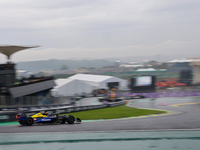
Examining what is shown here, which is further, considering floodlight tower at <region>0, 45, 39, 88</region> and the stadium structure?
floodlight tower at <region>0, 45, 39, 88</region>

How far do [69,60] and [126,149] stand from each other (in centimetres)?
11447

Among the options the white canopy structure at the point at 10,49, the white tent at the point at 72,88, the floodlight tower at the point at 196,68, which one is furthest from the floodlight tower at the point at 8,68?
the floodlight tower at the point at 196,68

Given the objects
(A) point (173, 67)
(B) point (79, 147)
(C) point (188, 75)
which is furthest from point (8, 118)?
(A) point (173, 67)

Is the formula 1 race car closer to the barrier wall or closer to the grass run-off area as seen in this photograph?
the barrier wall

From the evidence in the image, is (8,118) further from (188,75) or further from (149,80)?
(188,75)

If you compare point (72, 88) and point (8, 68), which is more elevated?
point (8, 68)

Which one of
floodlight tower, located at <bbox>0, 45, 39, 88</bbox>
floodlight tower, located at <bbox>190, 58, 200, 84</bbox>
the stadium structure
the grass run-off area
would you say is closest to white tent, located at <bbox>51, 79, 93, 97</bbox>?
the stadium structure

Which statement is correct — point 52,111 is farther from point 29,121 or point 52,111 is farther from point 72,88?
point 72,88

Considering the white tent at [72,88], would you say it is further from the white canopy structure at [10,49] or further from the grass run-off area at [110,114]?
the grass run-off area at [110,114]

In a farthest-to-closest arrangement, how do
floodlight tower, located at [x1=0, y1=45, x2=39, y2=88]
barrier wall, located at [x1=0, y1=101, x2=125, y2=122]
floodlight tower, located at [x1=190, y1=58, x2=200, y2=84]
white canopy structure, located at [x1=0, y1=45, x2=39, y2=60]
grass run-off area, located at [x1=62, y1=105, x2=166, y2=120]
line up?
floodlight tower, located at [x1=190, y1=58, x2=200, y2=84] < white canopy structure, located at [x1=0, y1=45, x2=39, y2=60] < floodlight tower, located at [x1=0, y1=45, x2=39, y2=88] < grass run-off area, located at [x1=62, y1=105, x2=166, y2=120] < barrier wall, located at [x1=0, y1=101, x2=125, y2=122]

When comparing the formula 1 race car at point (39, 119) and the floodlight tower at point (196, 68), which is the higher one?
the floodlight tower at point (196, 68)

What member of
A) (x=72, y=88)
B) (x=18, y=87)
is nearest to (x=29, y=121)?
(x=18, y=87)

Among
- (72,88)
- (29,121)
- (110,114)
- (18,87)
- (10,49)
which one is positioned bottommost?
(72,88)

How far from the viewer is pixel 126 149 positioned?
4211 millimetres
